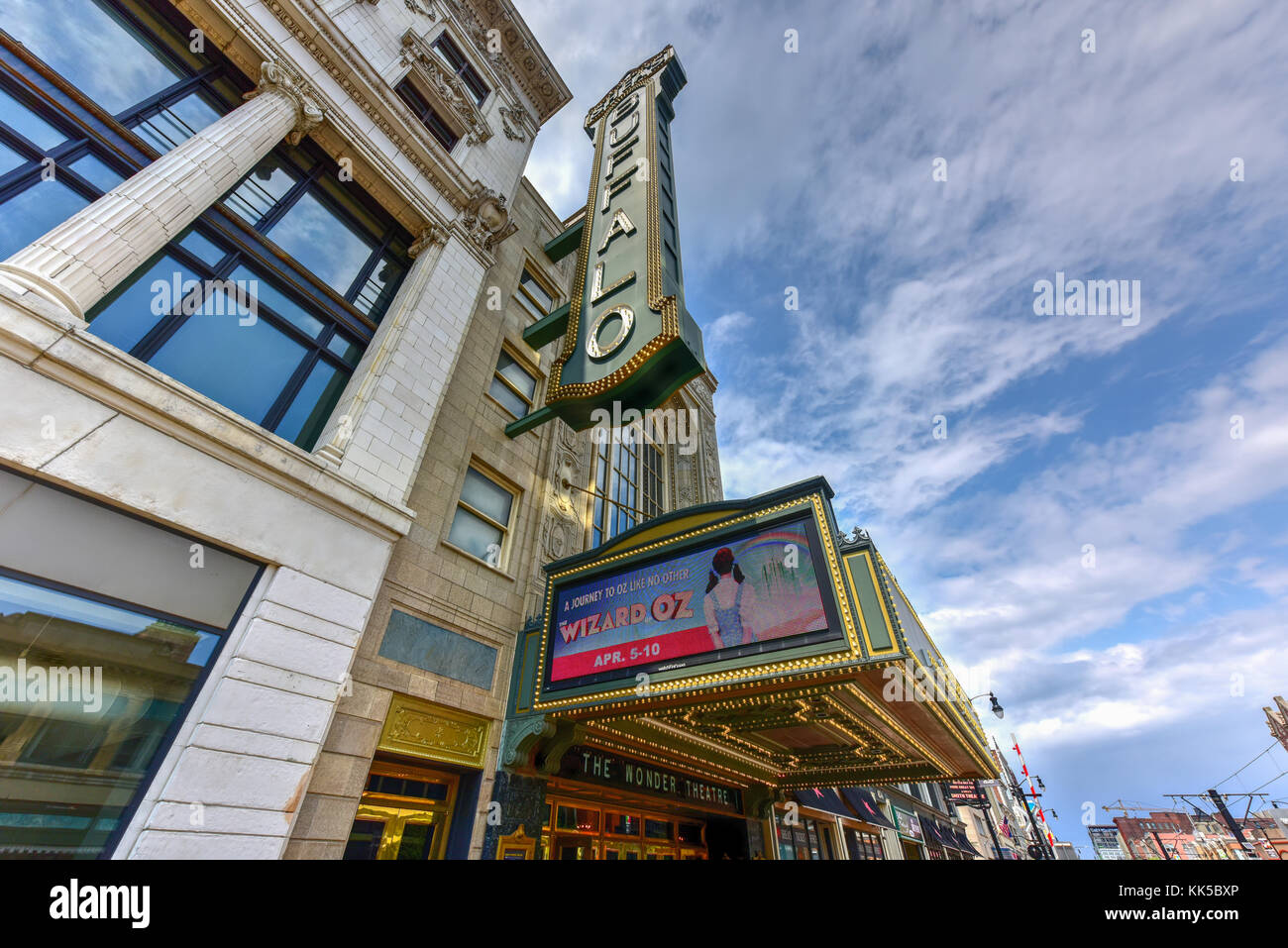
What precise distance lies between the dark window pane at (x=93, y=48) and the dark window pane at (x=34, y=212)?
6.53ft

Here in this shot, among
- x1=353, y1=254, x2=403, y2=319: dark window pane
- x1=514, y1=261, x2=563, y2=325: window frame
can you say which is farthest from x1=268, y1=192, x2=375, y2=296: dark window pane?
x1=514, y1=261, x2=563, y2=325: window frame

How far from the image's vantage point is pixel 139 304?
7266mm

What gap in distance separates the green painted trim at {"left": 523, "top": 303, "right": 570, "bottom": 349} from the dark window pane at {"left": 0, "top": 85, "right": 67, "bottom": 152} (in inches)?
312

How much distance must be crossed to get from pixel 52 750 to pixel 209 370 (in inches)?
195

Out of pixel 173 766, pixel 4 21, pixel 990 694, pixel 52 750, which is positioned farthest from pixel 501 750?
pixel 990 694

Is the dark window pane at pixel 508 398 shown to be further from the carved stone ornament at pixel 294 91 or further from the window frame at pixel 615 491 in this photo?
the carved stone ornament at pixel 294 91

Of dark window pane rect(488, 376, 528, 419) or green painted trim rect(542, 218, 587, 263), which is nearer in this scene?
dark window pane rect(488, 376, 528, 419)

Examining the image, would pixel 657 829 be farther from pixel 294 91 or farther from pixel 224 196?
pixel 294 91

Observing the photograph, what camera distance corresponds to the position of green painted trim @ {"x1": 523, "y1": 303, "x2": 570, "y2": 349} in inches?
509

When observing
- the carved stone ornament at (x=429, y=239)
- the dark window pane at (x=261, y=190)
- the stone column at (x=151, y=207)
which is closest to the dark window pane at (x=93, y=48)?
the stone column at (x=151, y=207)

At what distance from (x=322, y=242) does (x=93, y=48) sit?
3644mm

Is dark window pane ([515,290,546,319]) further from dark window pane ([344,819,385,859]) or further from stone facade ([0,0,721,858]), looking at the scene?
dark window pane ([344,819,385,859])

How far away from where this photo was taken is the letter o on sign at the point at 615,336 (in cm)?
1086
